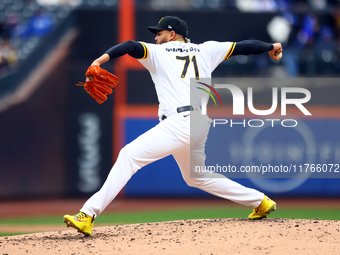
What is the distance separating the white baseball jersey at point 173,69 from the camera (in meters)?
5.35

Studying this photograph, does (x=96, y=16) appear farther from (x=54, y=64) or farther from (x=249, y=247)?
(x=249, y=247)

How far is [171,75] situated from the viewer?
17.7ft

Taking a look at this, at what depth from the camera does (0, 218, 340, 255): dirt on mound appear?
4.80 meters

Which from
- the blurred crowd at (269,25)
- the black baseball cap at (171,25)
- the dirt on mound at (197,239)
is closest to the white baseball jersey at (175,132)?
the black baseball cap at (171,25)

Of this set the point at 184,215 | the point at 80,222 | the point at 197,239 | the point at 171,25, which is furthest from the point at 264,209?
the point at 184,215

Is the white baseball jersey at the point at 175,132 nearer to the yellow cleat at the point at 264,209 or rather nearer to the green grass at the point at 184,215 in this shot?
the yellow cleat at the point at 264,209

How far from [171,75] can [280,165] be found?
7050mm

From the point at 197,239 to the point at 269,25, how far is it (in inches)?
351

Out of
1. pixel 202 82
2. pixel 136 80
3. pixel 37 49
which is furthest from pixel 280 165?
pixel 202 82

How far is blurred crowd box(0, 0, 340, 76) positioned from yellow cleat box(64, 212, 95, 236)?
8130 millimetres

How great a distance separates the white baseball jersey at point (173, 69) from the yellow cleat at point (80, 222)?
113 centimetres

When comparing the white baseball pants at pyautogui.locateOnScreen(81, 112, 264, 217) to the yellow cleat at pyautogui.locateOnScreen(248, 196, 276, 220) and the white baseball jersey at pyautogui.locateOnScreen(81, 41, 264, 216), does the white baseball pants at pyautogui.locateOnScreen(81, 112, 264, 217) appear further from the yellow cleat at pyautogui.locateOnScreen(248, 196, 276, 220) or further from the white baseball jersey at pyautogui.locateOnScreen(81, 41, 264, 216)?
the yellow cleat at pyautogui.locateOnScreen(248, 196, 276, 220)

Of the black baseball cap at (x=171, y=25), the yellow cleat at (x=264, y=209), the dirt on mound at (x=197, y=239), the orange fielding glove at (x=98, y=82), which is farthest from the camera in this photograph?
the yellow cleat at (x=264, y=209)

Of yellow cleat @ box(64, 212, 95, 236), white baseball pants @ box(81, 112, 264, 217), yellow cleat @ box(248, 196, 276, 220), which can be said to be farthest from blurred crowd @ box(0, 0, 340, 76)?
yellow cleat @ box(64, 212, 95, 236)
